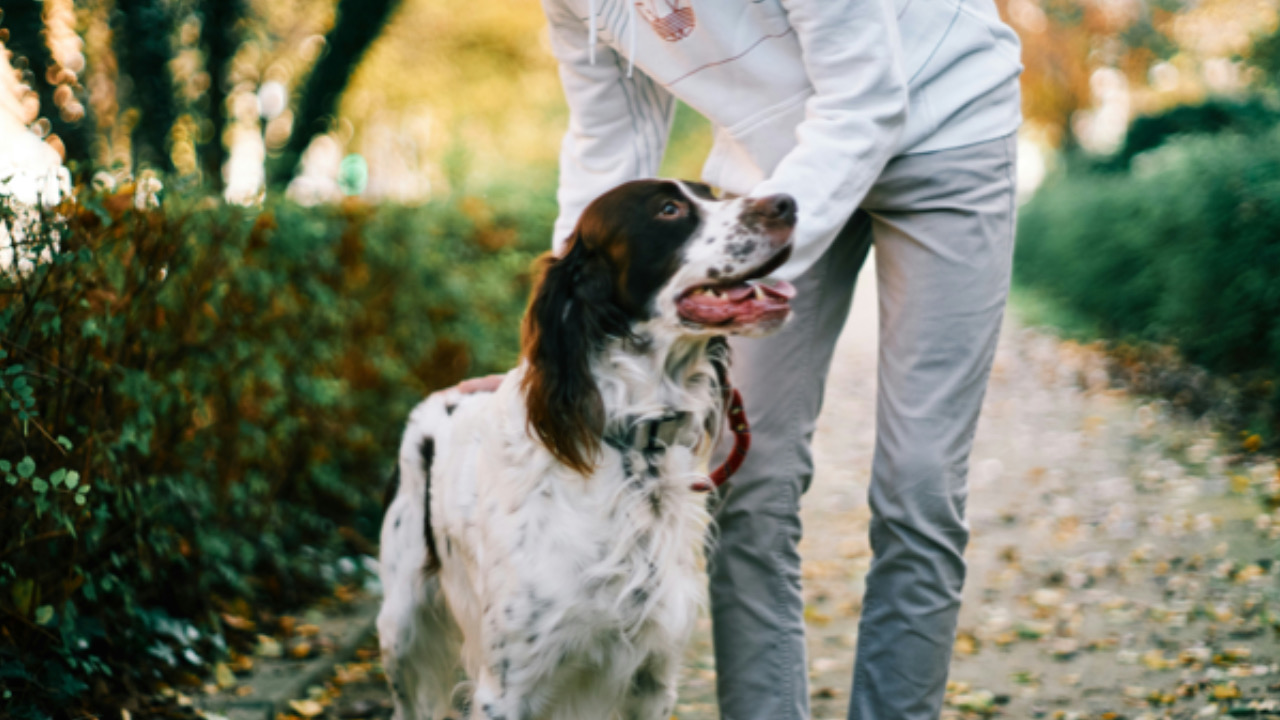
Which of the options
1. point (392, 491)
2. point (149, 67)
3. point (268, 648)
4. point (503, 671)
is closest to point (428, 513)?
point (392, 491)

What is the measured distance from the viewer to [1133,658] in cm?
375

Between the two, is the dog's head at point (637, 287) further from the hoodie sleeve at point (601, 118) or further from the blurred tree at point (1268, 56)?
the blurred tree at point (1268, 56)

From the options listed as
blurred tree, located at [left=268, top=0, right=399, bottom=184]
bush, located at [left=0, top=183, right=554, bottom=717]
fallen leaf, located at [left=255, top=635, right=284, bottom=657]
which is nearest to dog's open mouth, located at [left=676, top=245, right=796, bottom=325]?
bush, located at [left=0, top=183, right=554, bottom=717]

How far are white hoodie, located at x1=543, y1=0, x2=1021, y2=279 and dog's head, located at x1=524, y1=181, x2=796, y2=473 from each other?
8cm

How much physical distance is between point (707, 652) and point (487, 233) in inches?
125

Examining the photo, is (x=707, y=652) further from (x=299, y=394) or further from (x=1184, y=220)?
(x=1184, y=220)

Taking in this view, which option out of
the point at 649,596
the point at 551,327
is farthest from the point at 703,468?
the point at 551,327

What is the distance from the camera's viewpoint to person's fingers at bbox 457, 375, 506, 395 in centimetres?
277

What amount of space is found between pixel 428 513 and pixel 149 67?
3.36 metres

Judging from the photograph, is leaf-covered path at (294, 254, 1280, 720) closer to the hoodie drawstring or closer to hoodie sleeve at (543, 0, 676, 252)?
hoodie sleeve at (543, 0, 676, 252)

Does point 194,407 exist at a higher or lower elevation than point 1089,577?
higher

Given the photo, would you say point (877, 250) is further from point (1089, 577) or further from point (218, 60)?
point (218, 60)

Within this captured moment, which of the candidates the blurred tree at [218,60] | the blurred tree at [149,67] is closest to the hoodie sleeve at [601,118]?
the blurred tree at [149,67]

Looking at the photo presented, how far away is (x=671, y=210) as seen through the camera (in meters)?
2.37
